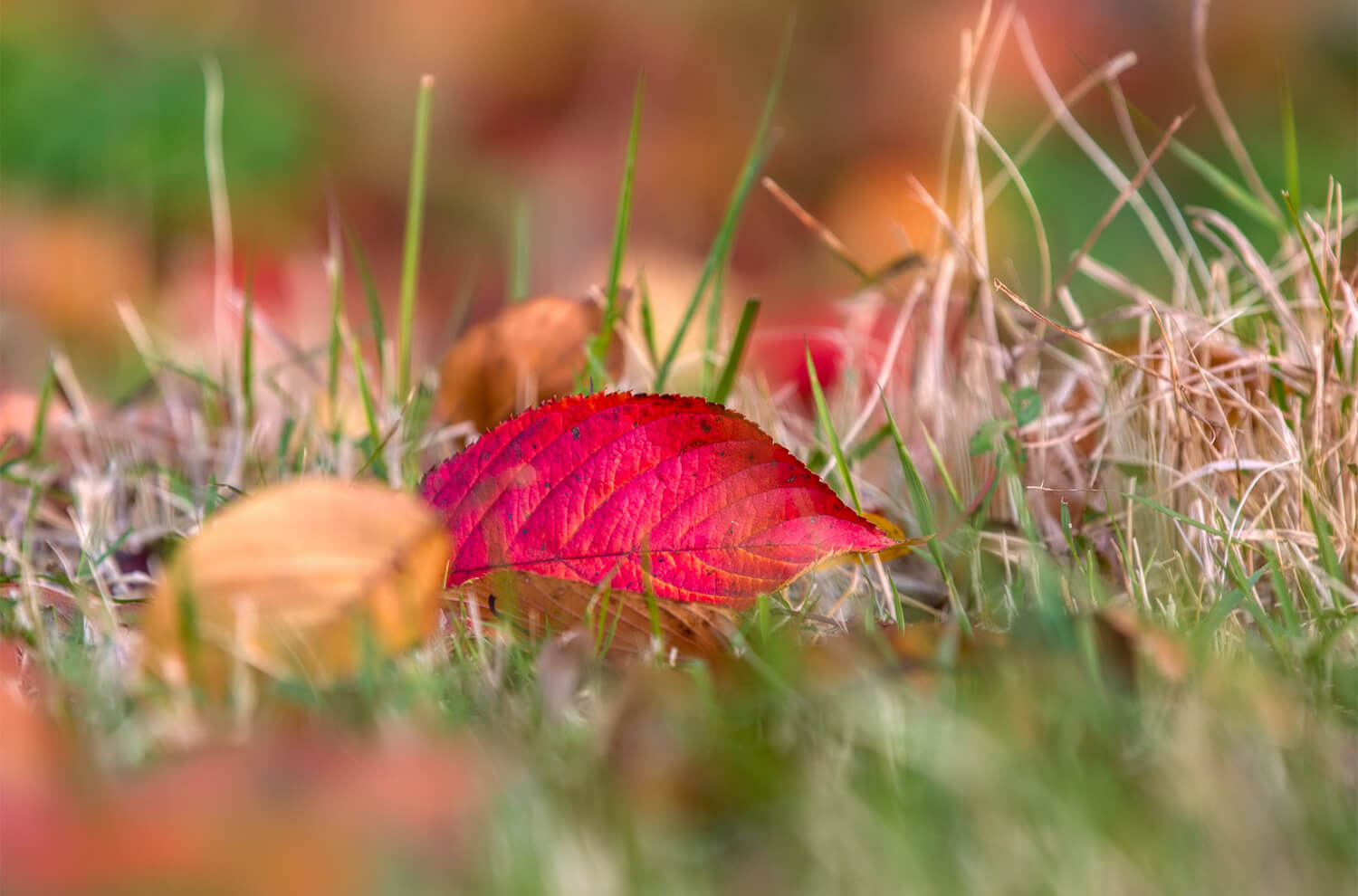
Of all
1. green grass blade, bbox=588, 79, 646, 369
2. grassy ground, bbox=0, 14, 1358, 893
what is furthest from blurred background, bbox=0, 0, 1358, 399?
grassy ground, bbox=0, 14, 1358, 893

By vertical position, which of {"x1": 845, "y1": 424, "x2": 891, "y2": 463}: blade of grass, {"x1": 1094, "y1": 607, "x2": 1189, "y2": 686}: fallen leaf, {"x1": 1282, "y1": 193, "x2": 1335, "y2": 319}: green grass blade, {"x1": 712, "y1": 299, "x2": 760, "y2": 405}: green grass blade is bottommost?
{"x1": 845, "y1": 424, "x2": 891, "y2": 463}: blade of grass

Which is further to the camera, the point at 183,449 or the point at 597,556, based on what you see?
the point at 183,449

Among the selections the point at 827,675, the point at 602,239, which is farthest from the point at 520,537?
the point at 602,239

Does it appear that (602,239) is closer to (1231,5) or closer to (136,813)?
(1231,5)

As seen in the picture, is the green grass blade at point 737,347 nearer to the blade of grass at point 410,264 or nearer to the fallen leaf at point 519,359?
the fallen leaf at point 519,359

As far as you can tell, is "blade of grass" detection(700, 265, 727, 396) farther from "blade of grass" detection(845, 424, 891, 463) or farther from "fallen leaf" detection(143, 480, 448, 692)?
"fallen leaf" detection(143, 480, 448, 692)

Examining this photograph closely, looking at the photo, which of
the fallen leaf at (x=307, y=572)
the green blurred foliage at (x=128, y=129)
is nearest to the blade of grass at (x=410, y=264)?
the fallen leaf at (x=307, y=572)

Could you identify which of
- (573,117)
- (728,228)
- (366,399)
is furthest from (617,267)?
(573,117)
